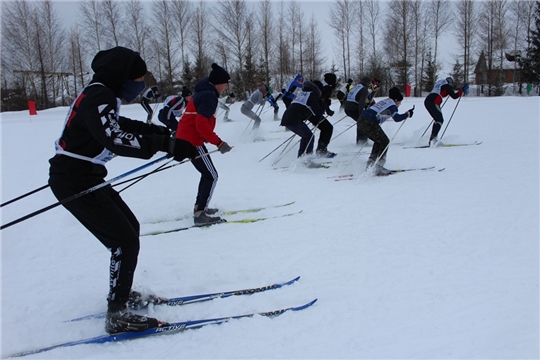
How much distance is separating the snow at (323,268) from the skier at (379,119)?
39cm

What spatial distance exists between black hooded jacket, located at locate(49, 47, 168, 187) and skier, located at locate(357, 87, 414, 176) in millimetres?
4459

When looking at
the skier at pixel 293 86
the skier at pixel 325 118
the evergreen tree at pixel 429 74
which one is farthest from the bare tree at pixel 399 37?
the skier at pixel 325 118

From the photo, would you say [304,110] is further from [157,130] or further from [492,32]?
[492,32]

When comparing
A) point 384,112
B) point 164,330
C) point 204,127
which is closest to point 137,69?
point 164,330

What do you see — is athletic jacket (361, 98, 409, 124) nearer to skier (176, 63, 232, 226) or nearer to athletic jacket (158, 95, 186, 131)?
skier (176, 63, 232, 226)

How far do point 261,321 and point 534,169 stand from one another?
561 centimetres

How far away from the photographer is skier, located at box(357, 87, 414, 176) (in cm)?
595

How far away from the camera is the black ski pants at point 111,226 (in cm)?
224

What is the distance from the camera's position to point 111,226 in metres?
2.28

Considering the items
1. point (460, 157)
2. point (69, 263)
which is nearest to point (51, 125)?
point (69, 263)

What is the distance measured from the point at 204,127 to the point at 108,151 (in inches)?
70.6

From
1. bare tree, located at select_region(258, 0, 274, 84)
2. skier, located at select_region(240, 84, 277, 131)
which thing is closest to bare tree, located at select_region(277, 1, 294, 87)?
bare tree, located at select_region(258, 0, 274, 84)

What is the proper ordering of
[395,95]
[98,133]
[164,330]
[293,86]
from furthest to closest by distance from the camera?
[293,86] < [395,95] < [164,330] < [98,133]

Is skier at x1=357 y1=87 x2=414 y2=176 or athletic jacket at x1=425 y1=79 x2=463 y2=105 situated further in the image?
athletic jacket at x1=425 y1=79 x2=463 y2=105
